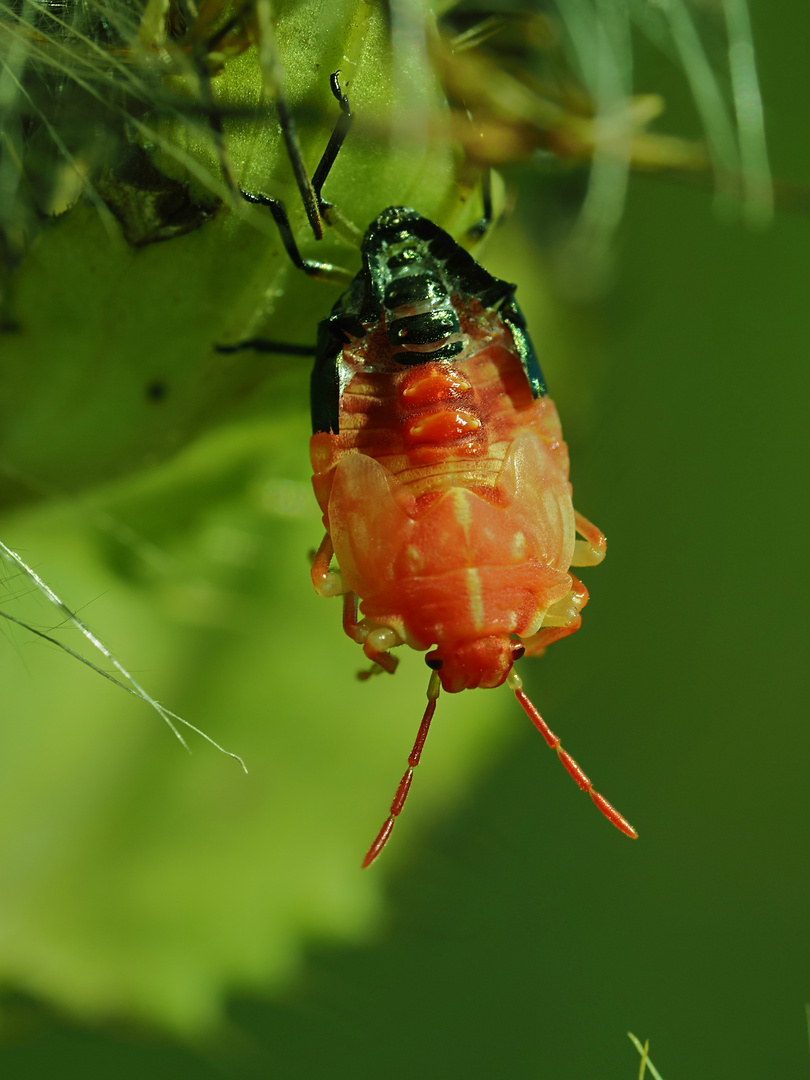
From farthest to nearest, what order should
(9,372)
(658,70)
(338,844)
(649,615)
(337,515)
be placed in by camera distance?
(649,615), (338,844), (658,70), (9,372), (337,515)

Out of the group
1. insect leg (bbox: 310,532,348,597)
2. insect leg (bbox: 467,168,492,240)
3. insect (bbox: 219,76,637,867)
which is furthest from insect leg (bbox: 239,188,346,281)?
insect leg (bbox: 310,532,348,597)

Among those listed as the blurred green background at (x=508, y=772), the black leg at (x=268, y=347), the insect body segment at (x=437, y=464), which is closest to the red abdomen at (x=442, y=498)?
the insect body segment at (x=437, y=464)

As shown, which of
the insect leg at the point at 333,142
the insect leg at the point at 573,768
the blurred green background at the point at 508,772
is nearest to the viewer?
the insect leg at the point at 333,142

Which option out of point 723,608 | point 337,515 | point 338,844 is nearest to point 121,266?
point 337,515

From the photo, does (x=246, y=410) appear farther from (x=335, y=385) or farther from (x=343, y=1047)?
(x=343, y=1047)

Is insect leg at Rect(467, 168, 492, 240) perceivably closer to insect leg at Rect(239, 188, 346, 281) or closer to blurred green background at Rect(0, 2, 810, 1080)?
insect leg at Rect(239, 188, 346, 281)

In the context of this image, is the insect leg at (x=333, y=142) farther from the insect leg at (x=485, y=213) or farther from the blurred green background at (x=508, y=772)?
the blurred green background at (x=508, y=772)

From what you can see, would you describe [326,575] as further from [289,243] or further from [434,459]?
[289,243]
